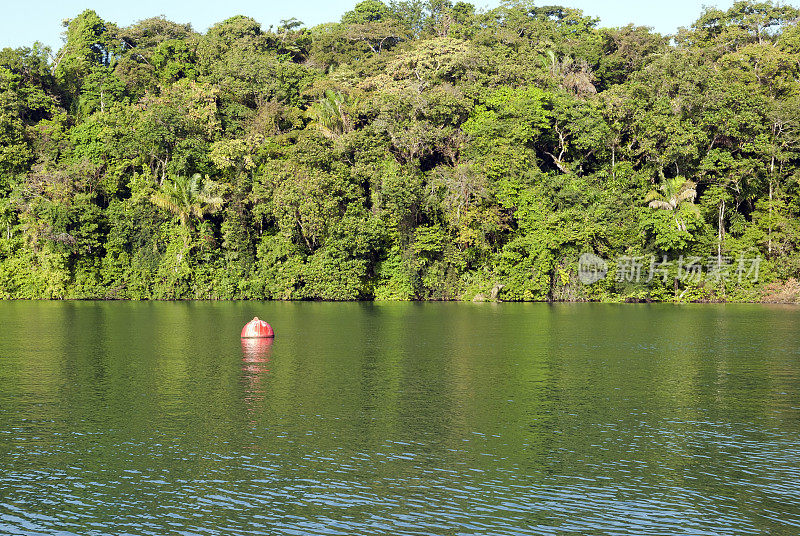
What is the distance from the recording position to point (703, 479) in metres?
15.5

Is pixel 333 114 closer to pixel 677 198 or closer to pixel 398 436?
pixel 677 198

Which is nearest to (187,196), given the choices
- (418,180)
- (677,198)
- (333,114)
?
(333,114)

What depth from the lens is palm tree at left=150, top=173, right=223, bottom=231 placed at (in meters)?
63.0

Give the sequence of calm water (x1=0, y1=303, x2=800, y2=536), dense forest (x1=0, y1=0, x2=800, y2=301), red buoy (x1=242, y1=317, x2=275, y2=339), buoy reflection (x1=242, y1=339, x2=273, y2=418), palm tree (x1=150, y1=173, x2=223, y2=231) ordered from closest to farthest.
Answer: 1. calm water (x1=0, y1=303, x2=800, y2=536)
2. buoy reflection (x1=242, y1=339, x2=273, y2=418)
3. red buoy (x1=242, y1=317, x2=275, y2=339)
4. dense forest (x1=0, y1=0, x2=800, y2=301)
5. palm tree (x1=150, y1=173, x2=223, y2=231)

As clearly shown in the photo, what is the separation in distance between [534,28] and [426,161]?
63.6 feet

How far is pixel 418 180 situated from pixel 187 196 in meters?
18.0

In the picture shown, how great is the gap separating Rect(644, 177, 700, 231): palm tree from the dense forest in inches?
6.1

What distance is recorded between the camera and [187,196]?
207ft

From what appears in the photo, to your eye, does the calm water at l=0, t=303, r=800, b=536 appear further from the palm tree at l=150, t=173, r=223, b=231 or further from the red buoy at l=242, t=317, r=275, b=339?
the palm tree at l=150, t=173, r=223, b=231

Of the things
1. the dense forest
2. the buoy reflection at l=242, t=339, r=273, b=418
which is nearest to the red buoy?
the buoy reflection at l=242, t=339, r=273, b=418

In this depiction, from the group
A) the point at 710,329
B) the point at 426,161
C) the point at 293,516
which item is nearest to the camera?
the point at 293,516

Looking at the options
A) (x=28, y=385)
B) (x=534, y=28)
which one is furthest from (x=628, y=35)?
(x=28, y=385)

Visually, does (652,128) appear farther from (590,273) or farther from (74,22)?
(74,22)

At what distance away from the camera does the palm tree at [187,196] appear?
63.0 metres
